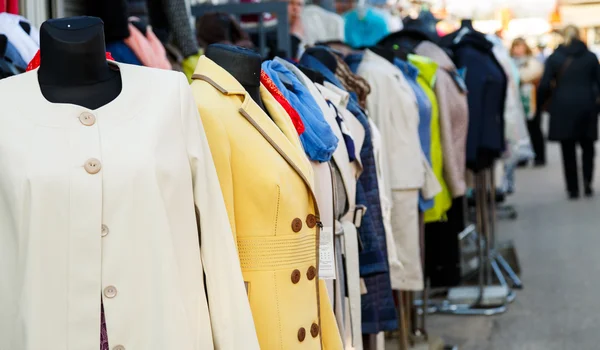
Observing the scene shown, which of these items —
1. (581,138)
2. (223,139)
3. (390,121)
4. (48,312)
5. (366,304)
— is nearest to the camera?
(48,312)

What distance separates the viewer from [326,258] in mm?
3047

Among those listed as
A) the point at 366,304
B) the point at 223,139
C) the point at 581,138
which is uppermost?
the point at 223,139

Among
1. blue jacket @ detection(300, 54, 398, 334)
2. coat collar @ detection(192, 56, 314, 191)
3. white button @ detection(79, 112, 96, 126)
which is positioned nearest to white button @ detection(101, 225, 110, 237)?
white button @ detection(79, 112, 96, 126)

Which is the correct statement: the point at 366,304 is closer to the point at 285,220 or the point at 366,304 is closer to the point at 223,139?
the point at 285,220

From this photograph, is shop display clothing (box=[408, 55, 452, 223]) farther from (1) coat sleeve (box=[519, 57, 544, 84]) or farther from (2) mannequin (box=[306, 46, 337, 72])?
(1) coat sleeve (box=[519, 57, 544, 84])

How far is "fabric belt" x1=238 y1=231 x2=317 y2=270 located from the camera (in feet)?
8.86

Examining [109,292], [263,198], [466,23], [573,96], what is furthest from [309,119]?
[573,96]

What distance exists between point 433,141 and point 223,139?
3262 mm

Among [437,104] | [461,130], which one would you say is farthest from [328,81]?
[461,130]

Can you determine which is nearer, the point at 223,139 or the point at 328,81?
the point at 223,139

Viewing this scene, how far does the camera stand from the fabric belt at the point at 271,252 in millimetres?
2699

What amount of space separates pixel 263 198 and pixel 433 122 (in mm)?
3136

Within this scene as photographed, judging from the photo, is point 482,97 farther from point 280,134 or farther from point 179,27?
point 280,134

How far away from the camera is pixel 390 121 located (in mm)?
4910
